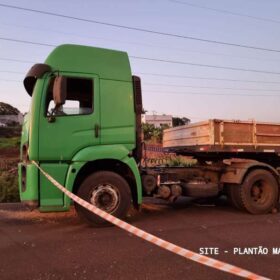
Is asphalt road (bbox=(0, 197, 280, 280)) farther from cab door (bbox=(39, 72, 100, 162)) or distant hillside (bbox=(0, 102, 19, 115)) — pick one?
distant hillside (bbox=(0, 102, 19, 115))

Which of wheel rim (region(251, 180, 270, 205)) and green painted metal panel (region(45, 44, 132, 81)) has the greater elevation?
green painted metal panel (region(45, 44, 132, 81))

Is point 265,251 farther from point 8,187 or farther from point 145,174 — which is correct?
point 8,187

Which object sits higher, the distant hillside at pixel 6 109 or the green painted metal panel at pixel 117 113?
the distant hillside at pixel 6 109

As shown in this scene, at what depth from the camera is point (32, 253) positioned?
5.30 m

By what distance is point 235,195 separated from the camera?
8266mm

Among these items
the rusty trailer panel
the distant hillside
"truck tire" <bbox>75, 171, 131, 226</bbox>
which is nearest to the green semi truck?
"truck tire" <bbox>75, 171, 131, 226</bbox>

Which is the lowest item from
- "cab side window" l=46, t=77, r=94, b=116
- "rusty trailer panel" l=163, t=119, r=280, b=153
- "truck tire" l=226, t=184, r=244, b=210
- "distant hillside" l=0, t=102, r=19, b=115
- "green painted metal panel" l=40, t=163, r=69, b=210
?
"truck tire" l=226, t=184, r=244, b=210

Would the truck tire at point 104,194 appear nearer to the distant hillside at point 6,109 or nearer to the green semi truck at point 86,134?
the green semi truck at point 86,134

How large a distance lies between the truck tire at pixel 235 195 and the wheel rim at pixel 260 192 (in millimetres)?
367

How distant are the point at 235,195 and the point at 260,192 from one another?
0.65 m

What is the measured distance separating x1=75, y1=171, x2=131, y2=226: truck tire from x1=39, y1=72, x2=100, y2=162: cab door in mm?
597

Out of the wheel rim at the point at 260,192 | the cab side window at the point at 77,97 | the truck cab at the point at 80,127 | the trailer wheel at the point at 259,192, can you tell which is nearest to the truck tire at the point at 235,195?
the trailer wheel at the point at 259,192

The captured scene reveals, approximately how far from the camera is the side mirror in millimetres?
6180

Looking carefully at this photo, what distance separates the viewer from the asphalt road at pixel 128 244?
453 centimetres
